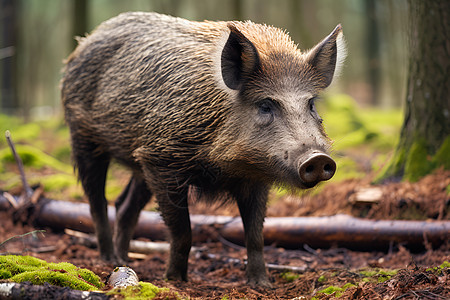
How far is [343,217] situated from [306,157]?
2.78m

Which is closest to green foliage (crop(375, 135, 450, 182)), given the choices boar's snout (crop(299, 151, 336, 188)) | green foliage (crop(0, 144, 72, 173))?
boar's snout (crop(299, 151, 336, 188))

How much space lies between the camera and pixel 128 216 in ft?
22.3

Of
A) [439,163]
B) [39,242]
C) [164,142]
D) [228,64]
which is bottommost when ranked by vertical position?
[39,242]

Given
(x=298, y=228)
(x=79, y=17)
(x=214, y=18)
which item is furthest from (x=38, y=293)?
(x=214, y=18)

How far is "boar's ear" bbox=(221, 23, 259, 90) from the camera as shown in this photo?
4.65 meters

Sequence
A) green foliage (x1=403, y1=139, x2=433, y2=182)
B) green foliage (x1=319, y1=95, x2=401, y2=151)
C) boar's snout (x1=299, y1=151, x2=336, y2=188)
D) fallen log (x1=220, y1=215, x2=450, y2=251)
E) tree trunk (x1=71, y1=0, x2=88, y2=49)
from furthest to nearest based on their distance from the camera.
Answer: tree trunk (x1=71, y1=0, x2=88, y2=49) < green foliage (x1=319, y1=95, x2=401, y2=151) < green foliage (x1=403, y1=139, x2=433, y2=182) < fallen log (x1=220, y1=215, x2=450, y2=251) < boar's snout (x1=299, y1=151, x2=336, y2=188)

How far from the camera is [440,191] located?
21.2 feet

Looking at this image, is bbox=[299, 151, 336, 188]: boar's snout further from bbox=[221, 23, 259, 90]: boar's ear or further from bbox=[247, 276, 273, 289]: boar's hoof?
bbox=[247, 276, 273, 289]: boar's hoof

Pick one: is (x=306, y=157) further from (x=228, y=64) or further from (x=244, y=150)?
(x=228, y=64)

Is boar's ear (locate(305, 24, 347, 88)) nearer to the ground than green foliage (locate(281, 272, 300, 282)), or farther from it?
farther from it

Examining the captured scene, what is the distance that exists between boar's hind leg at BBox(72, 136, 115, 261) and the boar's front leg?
2.01 metres

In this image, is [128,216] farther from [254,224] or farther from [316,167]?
[316,167]

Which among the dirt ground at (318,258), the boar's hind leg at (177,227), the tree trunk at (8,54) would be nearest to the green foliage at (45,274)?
the dirt ground at (318,258)

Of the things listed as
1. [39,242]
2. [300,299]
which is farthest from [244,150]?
[39,242]
